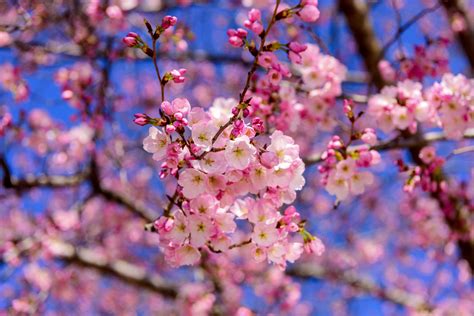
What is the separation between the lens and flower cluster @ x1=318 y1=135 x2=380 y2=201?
2137 mm

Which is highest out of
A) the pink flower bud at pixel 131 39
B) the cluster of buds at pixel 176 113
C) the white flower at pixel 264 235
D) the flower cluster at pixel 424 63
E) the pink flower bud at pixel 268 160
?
the pink flower bud at pixel 131 39

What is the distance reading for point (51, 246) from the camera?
14.5 ft

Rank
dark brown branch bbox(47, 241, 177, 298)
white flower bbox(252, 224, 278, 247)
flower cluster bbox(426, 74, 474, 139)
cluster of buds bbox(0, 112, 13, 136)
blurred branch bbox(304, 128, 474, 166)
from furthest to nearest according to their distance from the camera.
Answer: dark brown branch bbox(47, 241, 177, 298) → cluster of buds bbox(0, 112, 13, 136) → blurred branch bbox(304, 128, 474, 166) → flower cluster bbox(426, 74, 474, 139) → white flower bbox(252, 224, 278, 247)

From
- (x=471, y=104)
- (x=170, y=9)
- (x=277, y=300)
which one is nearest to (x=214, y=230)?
(x=471, y=104)

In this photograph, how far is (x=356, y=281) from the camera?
5.57 metres

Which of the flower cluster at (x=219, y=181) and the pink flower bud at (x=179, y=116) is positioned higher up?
the pink flower bud at (x=179, y=116)

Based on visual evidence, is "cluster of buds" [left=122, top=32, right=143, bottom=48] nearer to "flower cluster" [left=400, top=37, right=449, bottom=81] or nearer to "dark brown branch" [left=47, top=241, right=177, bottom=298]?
"flower cluster" [left=400, top=37, right=449, bottom=81]

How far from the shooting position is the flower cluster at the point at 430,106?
2.38m

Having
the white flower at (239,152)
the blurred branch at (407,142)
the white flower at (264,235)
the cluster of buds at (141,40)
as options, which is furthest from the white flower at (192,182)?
the blurred branch at (407,142)

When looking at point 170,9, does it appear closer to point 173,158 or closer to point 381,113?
point 381,113

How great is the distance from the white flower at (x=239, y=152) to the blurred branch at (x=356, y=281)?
413 cm

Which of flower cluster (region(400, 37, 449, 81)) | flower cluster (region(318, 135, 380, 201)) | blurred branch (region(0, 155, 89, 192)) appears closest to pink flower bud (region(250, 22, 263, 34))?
flower cluster (region(318, 135, 380, 201))

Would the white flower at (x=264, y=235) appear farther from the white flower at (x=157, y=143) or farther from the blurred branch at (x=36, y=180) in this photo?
the blurred branch at (x=36, y=180)

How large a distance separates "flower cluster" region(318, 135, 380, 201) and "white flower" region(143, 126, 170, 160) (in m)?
0.79
